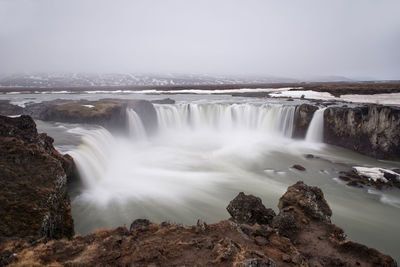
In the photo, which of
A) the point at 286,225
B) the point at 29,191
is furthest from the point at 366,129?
the point at 29,191

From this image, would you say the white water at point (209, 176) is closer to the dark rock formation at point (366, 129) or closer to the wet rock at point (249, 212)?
the dark rock formation at point (366, 129)

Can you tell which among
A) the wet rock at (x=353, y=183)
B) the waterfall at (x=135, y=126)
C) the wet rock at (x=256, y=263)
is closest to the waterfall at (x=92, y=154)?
the waterfall at (x=135, y=126)

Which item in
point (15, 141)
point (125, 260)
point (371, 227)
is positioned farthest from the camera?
point (371, 227)

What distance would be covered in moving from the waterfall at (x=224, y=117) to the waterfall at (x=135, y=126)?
352 centimetres

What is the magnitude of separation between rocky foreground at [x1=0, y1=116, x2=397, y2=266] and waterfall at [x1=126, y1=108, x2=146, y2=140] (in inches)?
683

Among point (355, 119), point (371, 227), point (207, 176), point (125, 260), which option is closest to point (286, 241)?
point (125, 260)

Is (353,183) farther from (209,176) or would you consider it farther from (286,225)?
(286,225)

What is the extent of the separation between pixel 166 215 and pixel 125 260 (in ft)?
21.1

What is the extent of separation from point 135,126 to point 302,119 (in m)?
19.3

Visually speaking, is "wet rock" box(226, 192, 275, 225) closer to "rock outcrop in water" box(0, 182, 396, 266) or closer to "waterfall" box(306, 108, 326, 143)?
"rock outcrop in water" box(0, 182, 396, 266)

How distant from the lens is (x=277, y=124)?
27.4 metres

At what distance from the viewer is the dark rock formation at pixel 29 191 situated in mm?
5512

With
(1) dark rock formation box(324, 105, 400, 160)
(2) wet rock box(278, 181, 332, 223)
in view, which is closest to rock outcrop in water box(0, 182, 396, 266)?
(2) wet rock box(278, 181, 332, 223)

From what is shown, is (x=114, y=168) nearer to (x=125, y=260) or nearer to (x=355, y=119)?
(x=125, y=260)
